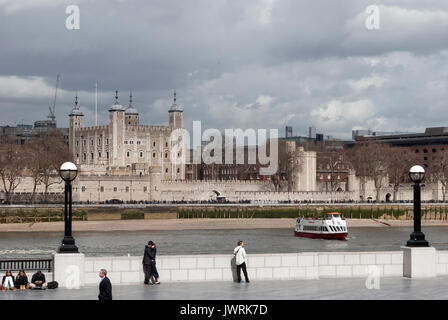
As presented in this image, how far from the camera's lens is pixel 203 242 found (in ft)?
232

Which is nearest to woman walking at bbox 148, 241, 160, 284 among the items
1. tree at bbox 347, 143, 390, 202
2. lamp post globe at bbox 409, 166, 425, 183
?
lamp post globe at bbox 409, 166, 425, 183

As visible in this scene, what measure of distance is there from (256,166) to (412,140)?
35.8m

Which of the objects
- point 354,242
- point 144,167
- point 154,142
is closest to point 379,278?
point 354,242

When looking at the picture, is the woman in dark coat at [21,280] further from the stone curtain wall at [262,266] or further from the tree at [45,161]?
the tree at [45,161]

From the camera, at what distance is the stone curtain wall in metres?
25.3

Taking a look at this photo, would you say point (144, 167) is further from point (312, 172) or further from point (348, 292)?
point (348, 292)

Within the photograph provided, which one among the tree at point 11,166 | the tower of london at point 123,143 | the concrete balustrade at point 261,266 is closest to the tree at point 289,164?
the tower of london at point 123,143

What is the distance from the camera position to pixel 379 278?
26250mm

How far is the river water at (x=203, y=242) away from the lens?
6150cm

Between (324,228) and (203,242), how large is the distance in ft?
39.5

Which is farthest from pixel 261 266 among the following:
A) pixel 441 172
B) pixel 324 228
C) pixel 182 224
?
pixel 441 172

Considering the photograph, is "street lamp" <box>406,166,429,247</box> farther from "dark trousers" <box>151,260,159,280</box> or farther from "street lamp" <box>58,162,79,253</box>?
"street lamp" <box>58,162,79,253</box>

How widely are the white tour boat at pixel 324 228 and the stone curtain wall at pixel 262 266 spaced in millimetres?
47979

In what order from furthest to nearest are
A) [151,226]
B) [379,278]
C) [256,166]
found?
1. [256,166]
2. [151,226]
3. [379,278]
